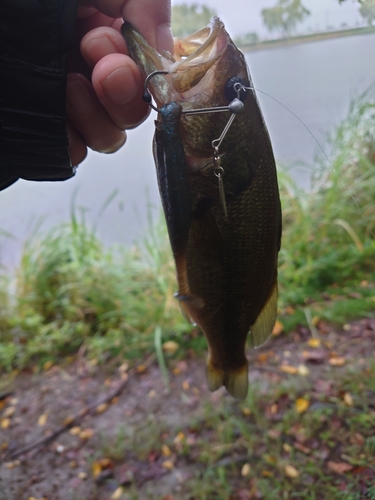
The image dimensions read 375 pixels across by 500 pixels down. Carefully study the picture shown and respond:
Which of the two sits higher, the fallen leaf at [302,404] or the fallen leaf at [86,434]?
the fallen leaf at [302,404]

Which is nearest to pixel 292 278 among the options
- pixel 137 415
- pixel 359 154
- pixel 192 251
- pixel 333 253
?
pixel 333 253

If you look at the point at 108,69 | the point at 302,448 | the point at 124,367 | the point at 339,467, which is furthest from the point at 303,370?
the point at 108,69

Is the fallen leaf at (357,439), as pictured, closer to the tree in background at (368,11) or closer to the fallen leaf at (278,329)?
the fallen leaf at (278,329)

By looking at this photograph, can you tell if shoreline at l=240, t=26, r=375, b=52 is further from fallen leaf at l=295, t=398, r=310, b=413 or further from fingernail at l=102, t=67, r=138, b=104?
fallen leaf at l=295, t=398, r=310, b=413

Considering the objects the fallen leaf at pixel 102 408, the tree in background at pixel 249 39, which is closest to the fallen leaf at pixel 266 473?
the fallen leaf at pixel 102 408

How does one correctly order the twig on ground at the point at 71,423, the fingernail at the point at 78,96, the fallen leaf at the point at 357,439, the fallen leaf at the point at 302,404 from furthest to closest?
the twig on ground at the point at 71,423
the fallen leaf at the point at 302,404
the fallen leaf at the point at 357,439
the fingernail at the point at 78,96

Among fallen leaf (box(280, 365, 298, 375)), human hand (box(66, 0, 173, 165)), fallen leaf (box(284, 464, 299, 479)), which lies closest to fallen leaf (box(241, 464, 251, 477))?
fallen leaf (box(284, 464, 299, 479))

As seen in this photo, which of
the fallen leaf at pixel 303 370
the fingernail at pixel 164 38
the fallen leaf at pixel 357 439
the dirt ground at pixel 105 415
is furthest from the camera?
the fallen leaf at pixel 303 370

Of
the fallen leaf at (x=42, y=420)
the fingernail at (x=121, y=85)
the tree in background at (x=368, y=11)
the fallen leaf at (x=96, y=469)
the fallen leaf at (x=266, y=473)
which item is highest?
the tree in background at (x=368, y=11)
